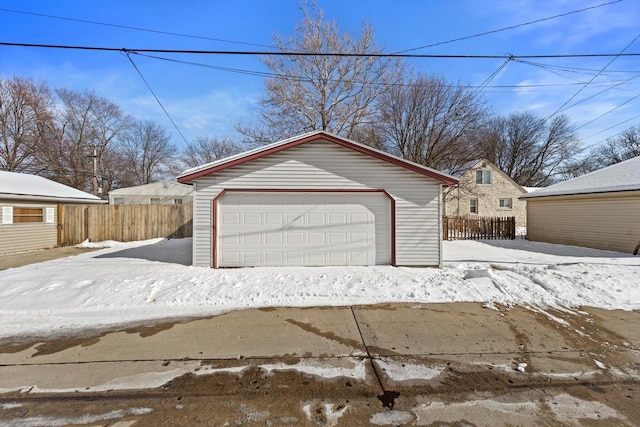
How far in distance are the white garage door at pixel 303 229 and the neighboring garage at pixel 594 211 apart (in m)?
10.7

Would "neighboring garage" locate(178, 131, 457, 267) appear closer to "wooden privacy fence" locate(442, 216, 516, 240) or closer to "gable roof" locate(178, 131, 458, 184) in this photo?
"gable roof" locate(178, 131, 458, 184)

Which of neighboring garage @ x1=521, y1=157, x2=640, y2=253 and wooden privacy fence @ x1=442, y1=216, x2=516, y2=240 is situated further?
wooden privacy fence @ x1=442, y1=216, x2=516, y2=240

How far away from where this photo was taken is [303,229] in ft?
25.9

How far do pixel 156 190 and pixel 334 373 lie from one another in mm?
24611

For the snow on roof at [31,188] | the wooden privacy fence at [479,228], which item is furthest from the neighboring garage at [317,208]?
the wooden privacy fence at [479,228]

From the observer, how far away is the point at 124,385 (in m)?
2.92

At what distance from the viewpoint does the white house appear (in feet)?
36.2

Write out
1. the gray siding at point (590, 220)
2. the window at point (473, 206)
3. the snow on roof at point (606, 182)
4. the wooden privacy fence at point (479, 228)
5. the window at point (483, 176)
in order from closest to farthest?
the gray siding at point (590, 220) → the snow on roof at point (606, 182) → the wooden privacy fence at point (479, 228) → the window at point (483, 176) → the window at point (473, 206)

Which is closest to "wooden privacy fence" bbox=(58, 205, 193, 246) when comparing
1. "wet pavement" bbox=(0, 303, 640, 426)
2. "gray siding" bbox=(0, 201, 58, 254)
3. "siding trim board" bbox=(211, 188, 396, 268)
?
"gray siding" bbox=(0, 201, 58, 254)

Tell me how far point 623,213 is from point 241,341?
15.5m

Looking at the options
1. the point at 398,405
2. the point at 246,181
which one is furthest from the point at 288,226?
the point at 398,405

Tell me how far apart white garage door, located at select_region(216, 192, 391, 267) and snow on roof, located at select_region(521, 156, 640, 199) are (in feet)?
35.0

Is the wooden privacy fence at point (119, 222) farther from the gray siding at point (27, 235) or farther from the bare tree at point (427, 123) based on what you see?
the bare tree at point (427, 123)

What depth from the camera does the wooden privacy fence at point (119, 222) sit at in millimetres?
13406
